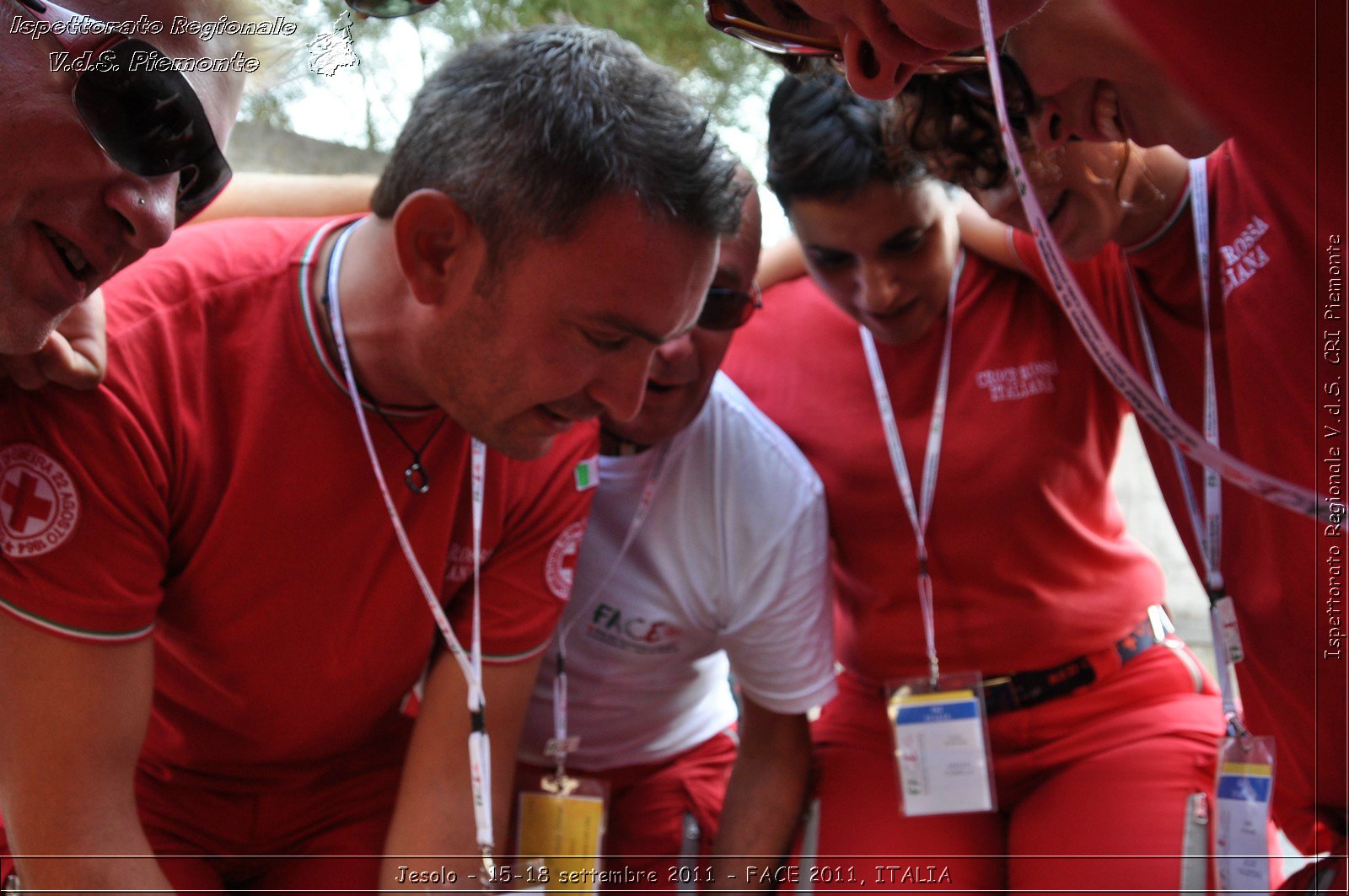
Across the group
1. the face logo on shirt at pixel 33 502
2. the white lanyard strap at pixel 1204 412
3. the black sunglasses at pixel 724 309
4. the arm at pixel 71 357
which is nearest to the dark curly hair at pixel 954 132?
the white lanyard strap at pixel 1204 412

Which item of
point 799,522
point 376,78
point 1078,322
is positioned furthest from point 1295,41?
point 376,78

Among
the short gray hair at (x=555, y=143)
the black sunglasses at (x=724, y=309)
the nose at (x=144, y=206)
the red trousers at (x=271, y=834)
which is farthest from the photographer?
the black sunglasses at (x=724, y=309)

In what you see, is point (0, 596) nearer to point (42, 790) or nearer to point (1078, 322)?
point (42, 790)

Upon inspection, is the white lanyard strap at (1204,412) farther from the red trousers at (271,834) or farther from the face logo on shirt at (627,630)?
the red trousers at (271,834)

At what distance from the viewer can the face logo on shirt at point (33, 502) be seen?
1262 mm

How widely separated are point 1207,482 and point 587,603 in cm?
98

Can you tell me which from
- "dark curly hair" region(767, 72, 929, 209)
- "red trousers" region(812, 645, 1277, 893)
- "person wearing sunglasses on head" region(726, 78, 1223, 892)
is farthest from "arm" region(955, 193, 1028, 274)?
"red trousers" region(812, 645, 1277, 893)

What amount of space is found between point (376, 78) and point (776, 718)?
1.52m

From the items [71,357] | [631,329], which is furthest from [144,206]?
[631,329]

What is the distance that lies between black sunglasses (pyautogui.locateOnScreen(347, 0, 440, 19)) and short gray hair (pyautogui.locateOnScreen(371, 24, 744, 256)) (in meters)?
0.36

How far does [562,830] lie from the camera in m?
1.81

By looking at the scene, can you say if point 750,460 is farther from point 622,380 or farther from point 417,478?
point 417,478

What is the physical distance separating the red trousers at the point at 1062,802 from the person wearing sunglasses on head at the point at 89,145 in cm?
139

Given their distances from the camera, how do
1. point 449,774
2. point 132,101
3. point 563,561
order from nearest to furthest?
point 132,101 → point 449,774 → point 563,561
